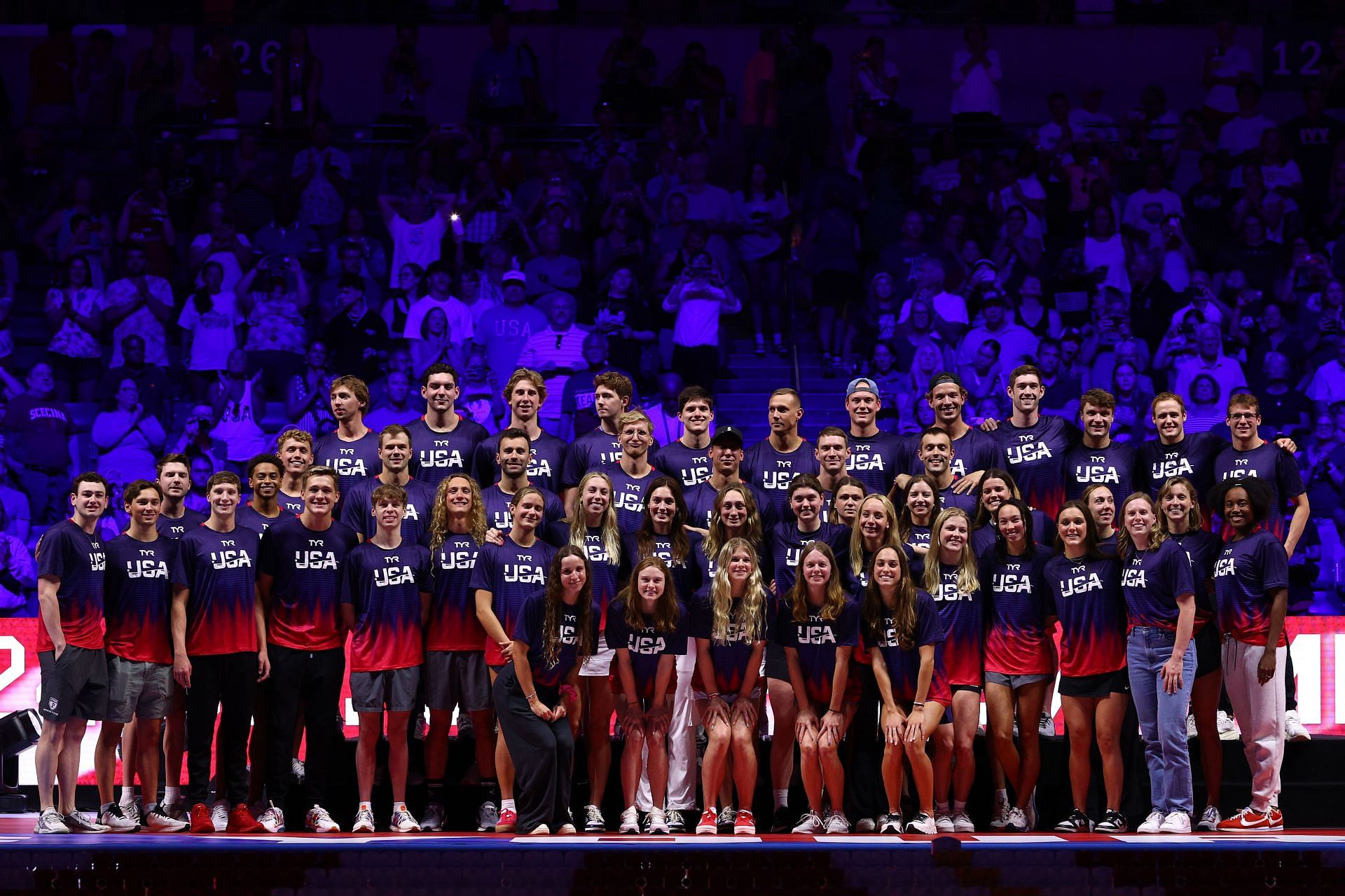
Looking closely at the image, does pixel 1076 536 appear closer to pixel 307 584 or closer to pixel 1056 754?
pixel 1056 754

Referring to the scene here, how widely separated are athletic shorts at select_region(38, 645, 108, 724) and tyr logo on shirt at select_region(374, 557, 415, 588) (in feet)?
5.14

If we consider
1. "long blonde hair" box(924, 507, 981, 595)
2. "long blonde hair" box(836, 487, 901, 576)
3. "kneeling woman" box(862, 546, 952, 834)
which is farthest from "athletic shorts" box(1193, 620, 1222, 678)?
"long blonde hair" box(836, 487, 901, 576)

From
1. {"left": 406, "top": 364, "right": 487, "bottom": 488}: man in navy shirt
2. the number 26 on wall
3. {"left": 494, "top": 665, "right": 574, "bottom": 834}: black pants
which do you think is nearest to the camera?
{"left": 494, "top": 665, "right": 574, "bottom": 834}: black pants

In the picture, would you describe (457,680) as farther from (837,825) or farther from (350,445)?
(837,825)

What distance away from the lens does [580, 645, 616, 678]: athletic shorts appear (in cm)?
865

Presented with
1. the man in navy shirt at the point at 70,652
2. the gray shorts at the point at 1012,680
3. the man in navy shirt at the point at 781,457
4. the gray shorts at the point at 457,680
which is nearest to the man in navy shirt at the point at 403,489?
the gray shorts at the point at 457,680

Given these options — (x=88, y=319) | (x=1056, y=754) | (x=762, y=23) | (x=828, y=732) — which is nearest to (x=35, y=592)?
(x=88, y=319)

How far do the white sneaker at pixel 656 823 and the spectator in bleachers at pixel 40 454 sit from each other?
694cm

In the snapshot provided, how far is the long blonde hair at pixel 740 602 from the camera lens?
27.5 feet

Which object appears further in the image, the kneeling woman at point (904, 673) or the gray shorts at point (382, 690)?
the gray shorts at point (382, 690)

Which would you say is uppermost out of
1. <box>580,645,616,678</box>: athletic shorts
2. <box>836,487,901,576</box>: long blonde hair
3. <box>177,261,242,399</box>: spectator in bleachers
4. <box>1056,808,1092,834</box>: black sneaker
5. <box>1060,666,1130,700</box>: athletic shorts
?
<box>177,261,242,399</box>: spectator in bleachers

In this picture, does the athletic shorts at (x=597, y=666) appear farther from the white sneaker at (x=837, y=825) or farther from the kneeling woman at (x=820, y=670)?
the white sneaker at (x=837, y=825)

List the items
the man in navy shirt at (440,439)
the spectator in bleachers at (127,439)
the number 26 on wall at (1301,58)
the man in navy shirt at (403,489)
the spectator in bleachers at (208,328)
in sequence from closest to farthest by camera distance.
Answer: the man in navy shirt at (403,489)
the man in navy shirt at (440,439)
the spectator in bleachers at (127,439)
the spectator in bleachers at (208,328)
the number 26 on wall at (1301,58)

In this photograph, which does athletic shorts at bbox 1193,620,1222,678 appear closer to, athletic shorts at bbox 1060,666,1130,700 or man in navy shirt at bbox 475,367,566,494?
athletic shorts at bbox 1060,666,1130,700
